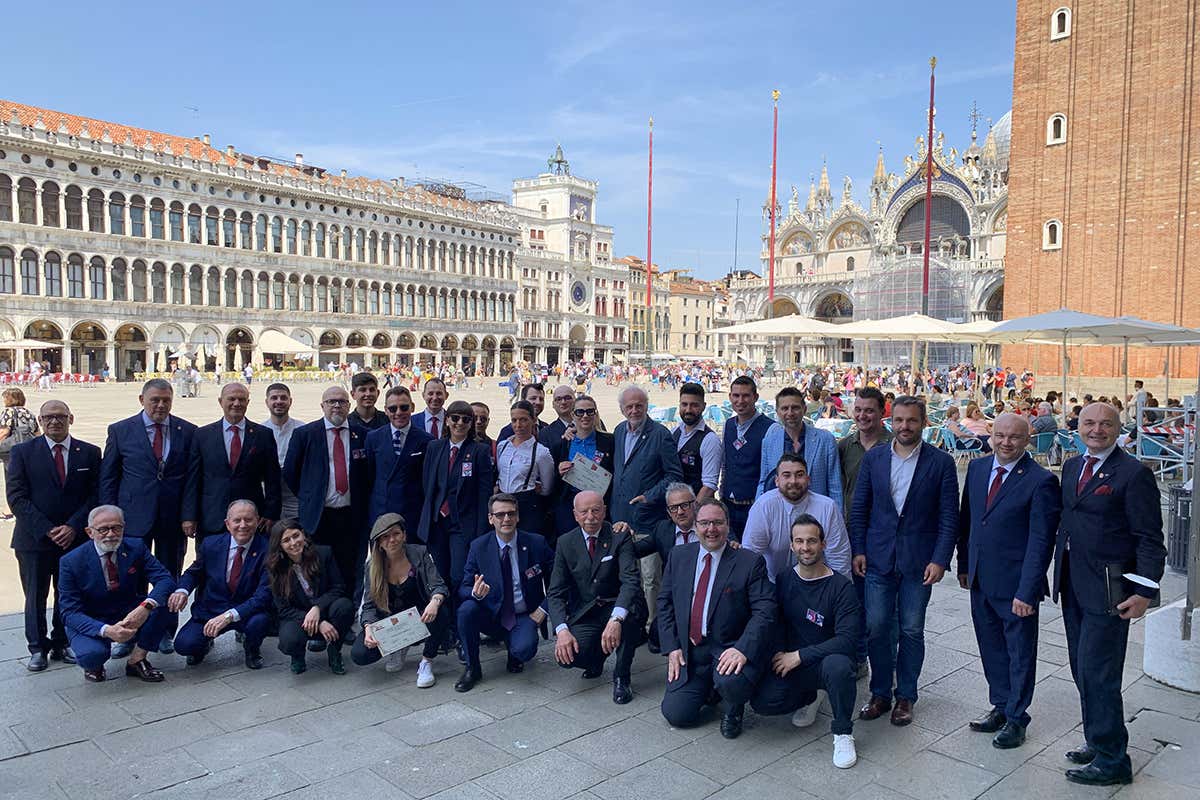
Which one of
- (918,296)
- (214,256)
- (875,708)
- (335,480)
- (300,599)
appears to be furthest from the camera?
(918,296)

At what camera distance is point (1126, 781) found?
365cm

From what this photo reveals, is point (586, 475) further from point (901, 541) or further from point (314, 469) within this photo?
point (901, 541)

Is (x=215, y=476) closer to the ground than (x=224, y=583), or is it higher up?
higher up

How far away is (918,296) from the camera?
55.5 metres

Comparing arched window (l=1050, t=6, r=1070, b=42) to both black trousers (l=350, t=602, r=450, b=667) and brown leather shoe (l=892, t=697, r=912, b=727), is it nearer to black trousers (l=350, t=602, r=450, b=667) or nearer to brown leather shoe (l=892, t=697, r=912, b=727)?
brown leather shoe (l=892, t=697, r=912, b=727)

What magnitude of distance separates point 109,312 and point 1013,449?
167 feet

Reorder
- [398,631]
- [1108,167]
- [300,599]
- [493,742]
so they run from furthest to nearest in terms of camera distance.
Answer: [1108,167] → [300,599] → [398,631] → [493,742]

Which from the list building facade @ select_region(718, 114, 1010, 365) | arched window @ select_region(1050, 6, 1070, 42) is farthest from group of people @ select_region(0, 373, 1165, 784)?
building facade @ select_region(718, 114, 1010, 365)

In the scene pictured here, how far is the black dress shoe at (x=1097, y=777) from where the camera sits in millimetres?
3625

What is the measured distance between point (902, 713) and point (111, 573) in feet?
14.5

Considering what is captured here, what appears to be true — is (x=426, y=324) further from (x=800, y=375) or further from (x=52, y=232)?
(x=800, y=375)

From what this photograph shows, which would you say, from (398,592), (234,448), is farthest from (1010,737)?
(234,448)

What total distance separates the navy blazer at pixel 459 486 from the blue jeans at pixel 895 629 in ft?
8.16

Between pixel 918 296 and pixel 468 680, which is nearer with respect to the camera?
pixel 468 680
